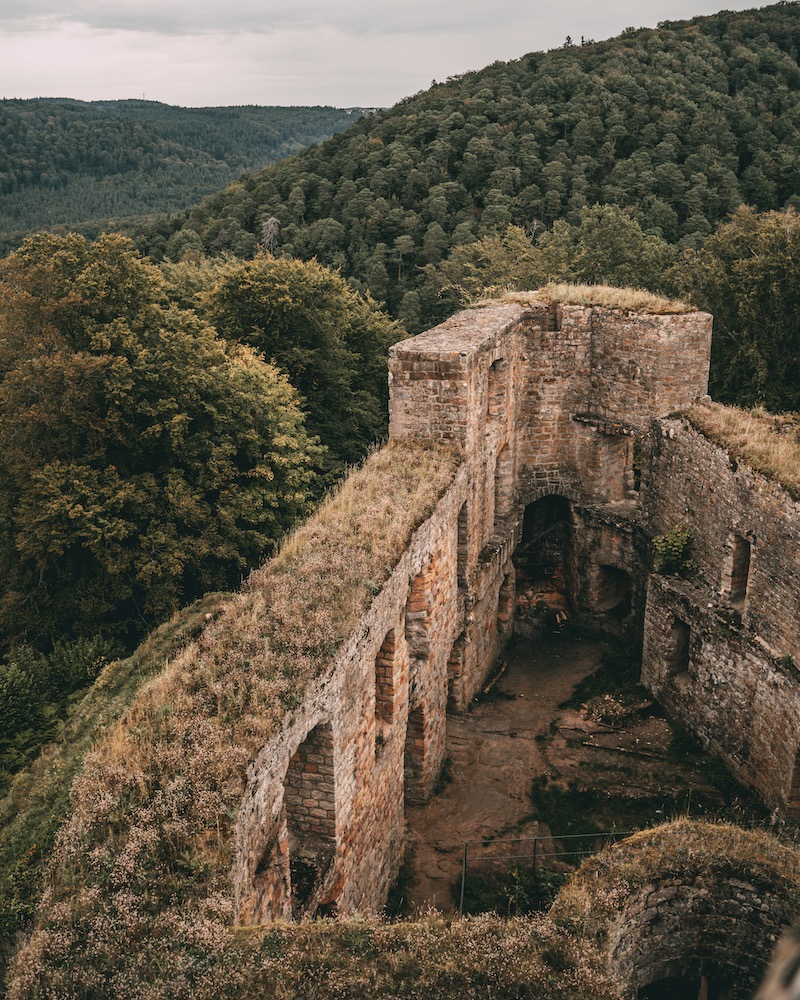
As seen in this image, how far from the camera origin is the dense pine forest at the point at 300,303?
16.7 meters

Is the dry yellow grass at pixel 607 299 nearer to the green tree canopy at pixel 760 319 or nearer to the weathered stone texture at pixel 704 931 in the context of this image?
the green tree canopy at pixel 760 319

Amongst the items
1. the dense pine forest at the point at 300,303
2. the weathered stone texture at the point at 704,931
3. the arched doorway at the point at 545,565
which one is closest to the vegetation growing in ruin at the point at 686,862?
the weathered stone texture at the point at 704,931

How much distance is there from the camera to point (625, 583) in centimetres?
1858

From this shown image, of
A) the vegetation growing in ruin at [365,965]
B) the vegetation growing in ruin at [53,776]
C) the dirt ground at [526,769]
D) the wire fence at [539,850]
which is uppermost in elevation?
the vegetation growing in ruin at [365,965]

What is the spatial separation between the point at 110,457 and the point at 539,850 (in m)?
11.3

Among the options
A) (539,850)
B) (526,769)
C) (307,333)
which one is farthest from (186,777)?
(307,333)

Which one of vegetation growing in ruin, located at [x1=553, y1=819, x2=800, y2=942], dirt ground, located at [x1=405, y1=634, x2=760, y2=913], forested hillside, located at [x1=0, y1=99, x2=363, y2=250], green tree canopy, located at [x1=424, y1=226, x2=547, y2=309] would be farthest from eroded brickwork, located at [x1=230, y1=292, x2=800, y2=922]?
forested hillside, located at [x1=0, y1=99, x2=363, y2=250]

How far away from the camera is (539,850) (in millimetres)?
11719

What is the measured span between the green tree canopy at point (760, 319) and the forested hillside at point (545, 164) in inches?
607

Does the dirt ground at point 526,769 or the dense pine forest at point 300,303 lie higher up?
the dense pine forest at point 300,303

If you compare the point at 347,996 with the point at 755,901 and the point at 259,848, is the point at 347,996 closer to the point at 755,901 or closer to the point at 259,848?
the point at 259,848

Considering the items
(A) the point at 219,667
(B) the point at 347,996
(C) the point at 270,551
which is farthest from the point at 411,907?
(C) the point at 270,551

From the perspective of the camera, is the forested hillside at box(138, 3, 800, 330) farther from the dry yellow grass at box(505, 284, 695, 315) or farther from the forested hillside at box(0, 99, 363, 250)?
the forested hillside at box(0, 99, 363, 250)

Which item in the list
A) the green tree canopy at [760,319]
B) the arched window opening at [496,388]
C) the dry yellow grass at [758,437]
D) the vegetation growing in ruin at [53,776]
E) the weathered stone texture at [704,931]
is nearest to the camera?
the weathered stone texture at [704,931]
